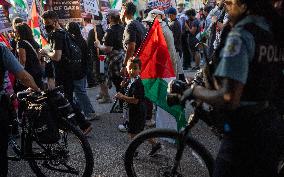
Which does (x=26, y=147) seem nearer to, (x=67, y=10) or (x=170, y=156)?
(x=170, y=156)

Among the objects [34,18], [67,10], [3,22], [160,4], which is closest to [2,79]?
[3,22]

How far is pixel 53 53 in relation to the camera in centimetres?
661

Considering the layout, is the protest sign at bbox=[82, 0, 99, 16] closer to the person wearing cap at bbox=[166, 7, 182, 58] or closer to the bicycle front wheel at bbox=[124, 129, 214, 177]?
the person wearing cap at bbox=[166, 7, 182, 58]

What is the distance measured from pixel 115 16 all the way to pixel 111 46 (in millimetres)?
522

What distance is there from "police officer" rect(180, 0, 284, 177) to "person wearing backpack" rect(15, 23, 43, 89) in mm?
4638

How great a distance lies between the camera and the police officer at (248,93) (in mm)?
2463

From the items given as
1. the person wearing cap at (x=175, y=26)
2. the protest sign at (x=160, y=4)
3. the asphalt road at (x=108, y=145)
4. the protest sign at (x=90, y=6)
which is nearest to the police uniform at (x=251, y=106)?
the asphalt road at (x=108, y=145)

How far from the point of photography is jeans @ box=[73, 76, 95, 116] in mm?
7361

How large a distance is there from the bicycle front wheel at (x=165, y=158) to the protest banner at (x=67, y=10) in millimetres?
4119

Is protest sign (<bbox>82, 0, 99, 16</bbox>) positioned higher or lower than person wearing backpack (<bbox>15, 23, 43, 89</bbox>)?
higher

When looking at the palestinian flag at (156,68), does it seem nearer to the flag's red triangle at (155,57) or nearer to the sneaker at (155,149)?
the flag's red triangle at (155,57)

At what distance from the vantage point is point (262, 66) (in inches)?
98.8

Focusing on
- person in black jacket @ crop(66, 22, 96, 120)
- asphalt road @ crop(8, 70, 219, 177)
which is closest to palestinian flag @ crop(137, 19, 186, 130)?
asphalt road @ crop(8, 70, 219, 177)

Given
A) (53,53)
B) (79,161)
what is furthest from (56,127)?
(53,53)
